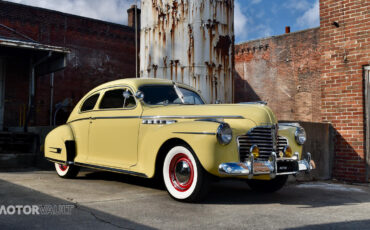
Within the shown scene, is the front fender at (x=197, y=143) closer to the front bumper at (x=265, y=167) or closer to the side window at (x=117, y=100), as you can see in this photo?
the front bumper at (x=265, y=167)

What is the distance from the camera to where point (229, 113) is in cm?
469

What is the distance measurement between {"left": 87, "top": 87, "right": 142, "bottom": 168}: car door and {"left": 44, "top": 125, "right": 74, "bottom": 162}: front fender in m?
0.56

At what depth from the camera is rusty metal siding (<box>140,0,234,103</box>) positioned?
820 centimetres

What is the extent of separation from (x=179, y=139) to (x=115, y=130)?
1367mm

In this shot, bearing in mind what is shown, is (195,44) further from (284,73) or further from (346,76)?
(284,73)

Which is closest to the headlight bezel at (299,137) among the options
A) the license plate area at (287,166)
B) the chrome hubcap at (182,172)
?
the license plate area at (287,166)

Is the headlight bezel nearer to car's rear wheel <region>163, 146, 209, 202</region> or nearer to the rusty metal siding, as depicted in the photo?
car's rear wheel <region>163, 146, 209, 202</region>

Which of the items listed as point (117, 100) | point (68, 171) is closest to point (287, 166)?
point (117, 100)

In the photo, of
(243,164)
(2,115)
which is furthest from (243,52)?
(243,164)

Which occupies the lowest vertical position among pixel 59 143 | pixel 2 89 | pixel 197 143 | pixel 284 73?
pixel 59 143

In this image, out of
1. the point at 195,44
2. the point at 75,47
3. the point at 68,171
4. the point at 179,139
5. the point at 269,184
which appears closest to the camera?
the point at 179,139

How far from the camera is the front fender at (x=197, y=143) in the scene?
4.22 m

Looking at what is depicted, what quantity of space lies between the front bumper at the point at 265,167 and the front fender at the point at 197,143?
0.37ft

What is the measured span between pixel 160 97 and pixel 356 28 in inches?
170
